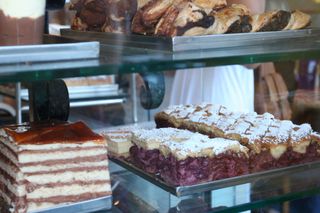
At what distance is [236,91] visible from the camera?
1585mm

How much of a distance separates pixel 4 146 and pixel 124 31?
0.85ft

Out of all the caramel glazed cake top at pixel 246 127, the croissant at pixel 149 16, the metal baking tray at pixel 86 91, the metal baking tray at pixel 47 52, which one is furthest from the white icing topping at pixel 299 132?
the metal baking tray at pixel 86 91

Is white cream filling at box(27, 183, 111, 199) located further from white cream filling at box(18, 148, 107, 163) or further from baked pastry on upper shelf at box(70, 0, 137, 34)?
baked pastry on upper shelf at box(70, 0, 137, 34)

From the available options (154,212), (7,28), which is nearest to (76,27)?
(7,28)

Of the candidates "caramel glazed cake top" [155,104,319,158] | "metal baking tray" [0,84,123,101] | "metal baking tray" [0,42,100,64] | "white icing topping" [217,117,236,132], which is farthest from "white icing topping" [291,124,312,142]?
"metal baking tray" [0,84,123,101]

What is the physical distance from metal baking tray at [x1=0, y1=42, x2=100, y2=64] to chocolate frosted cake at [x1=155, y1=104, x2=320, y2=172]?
0.36 m

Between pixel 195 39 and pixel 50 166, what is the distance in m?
0.28

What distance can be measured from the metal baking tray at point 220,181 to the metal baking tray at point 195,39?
0.67 ft

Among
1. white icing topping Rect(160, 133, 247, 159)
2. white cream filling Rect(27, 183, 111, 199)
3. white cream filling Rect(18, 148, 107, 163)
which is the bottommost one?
white cream filling Rect(27, 183, 111, 199)

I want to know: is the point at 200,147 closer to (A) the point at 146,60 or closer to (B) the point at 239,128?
(B) the point at 239,128

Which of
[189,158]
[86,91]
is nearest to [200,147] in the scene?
[189,158]

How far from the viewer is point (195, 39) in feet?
2.40

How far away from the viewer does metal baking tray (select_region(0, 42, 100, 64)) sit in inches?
23.8

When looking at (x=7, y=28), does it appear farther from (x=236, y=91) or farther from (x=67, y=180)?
(x=236, y=91)
